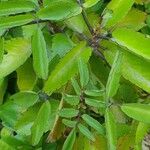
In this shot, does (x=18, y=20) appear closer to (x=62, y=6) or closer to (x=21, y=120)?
(x=62, y=6)

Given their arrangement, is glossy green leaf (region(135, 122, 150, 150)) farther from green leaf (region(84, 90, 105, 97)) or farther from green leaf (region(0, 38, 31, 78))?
green leaf (region(0, 38, 31, 78))

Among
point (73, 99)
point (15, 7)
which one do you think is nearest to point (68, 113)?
point (73, 99)

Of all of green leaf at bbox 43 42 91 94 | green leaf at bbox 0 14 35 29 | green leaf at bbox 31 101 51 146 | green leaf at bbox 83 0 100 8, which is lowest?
green leaf at bbox 31 101 51 146

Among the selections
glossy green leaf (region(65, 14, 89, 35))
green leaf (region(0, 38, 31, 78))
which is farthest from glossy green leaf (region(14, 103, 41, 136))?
glossy green leaf (region(65, 14, 89, 35))

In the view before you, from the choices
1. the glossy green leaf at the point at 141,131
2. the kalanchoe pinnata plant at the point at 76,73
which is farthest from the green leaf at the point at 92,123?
the glossy green leaf at the point at 141,131

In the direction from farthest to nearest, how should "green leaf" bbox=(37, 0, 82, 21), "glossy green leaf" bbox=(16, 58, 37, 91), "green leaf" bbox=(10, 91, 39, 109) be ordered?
"glossy green leaf" bbox=(16, 58, 37, 91)
"green leaf" bbox=(10, 91, 39, 109)
"green leaf" bbox=(37, 0, 82, 21)

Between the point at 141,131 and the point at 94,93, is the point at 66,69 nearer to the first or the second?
the point at 94,93
